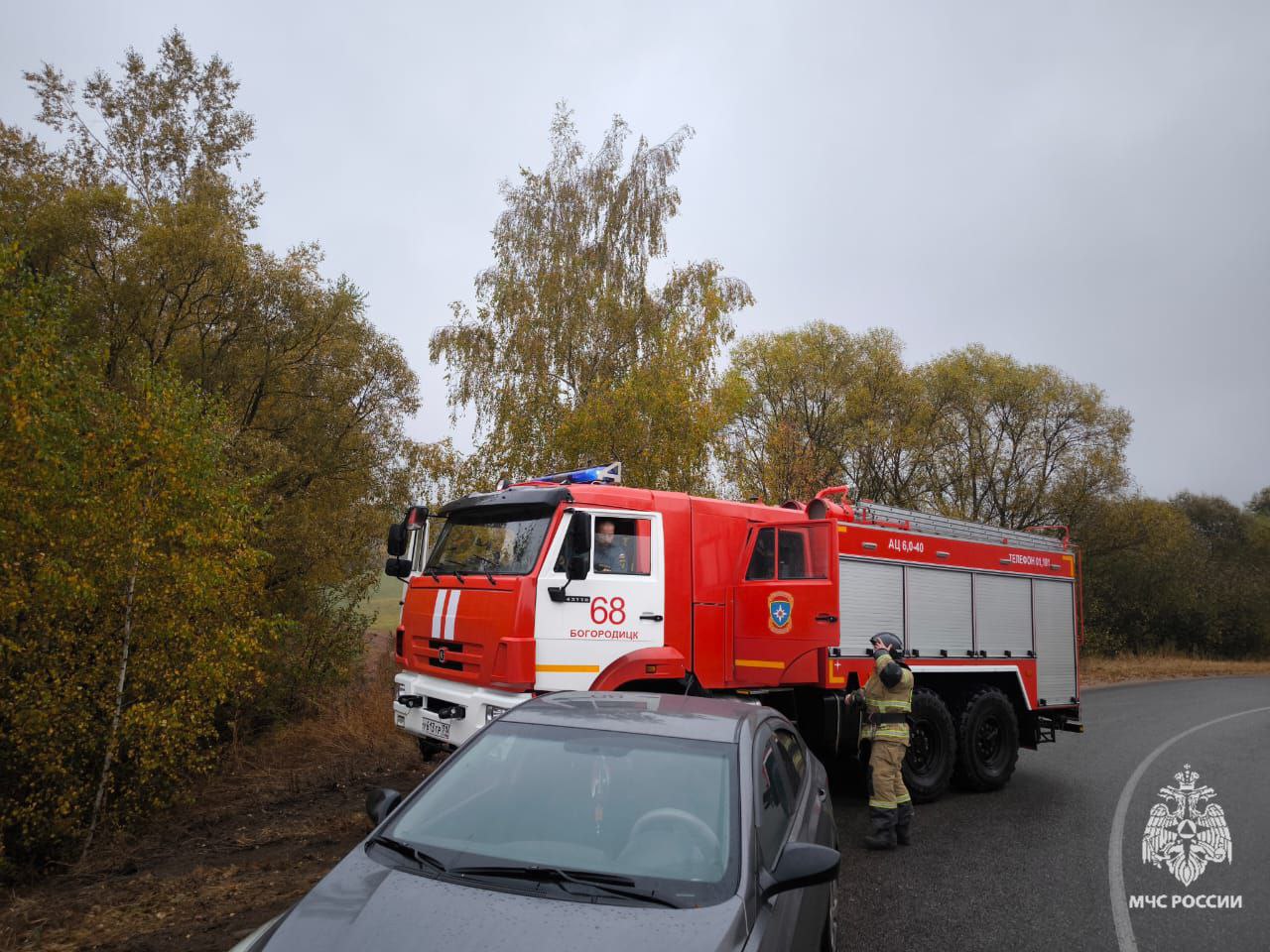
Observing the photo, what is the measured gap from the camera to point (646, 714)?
12.0 ft

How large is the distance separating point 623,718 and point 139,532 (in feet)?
22.1

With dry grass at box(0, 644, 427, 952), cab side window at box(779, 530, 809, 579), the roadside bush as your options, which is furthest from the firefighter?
the roadside bush

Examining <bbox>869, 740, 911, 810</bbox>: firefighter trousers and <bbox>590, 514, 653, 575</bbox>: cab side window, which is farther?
<bbox>590, 514, 653, 575</bbox>: cab side window

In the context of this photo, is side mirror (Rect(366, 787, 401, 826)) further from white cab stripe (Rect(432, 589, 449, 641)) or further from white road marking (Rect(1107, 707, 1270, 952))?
white road marking (Rect(1107, 707, 1270, 952))

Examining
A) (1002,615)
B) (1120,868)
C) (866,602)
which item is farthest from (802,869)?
(1002,615)

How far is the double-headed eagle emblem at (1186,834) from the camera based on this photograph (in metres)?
6.27

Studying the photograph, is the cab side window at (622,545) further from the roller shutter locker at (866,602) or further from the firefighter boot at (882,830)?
the firefighter boot at (882,830)

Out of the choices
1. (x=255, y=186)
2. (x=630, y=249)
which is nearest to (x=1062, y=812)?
(x=630, y=249)

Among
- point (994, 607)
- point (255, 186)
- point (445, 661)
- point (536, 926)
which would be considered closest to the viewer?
point (536, 926)

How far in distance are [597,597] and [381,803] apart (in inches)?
140

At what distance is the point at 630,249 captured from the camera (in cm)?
1948

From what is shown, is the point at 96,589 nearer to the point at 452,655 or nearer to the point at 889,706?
the point at 452,655

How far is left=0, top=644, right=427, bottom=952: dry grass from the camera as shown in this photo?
191 inches

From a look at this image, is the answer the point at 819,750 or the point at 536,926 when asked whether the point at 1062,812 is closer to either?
the point at 819,750
